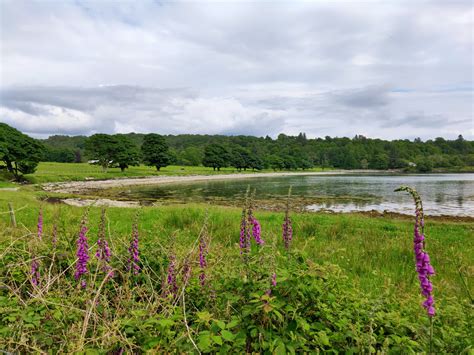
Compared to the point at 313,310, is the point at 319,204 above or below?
below

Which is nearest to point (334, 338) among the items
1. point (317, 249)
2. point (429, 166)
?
point (317, 249)

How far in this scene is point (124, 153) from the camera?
265ft

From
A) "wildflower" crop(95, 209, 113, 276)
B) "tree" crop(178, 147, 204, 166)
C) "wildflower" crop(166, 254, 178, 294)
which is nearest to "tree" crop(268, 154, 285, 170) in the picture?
"tree" crop(178, 147, 204, 166)

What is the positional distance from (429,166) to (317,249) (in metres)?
187

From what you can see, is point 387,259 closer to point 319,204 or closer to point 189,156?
point 319,204

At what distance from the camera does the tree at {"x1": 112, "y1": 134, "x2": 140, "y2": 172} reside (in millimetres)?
80438

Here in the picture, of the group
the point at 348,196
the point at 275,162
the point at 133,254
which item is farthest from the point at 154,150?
the point at 275,162

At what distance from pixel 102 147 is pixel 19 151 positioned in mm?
28892

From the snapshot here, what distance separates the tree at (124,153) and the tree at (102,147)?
0.92m

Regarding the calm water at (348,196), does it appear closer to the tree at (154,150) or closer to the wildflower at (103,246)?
the wildflower at (103,246)

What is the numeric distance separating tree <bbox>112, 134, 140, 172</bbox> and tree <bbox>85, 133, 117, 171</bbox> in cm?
92

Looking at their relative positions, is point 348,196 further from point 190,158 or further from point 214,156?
point 190,158

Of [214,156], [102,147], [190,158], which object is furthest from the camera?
[190,158]

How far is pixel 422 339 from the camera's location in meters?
2.79
